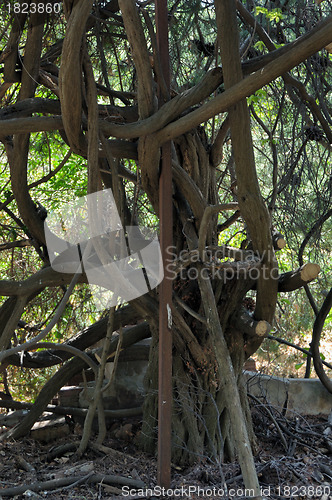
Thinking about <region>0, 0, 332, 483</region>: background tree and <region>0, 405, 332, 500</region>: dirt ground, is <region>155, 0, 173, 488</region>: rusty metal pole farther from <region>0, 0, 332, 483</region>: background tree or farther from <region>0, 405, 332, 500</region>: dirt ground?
<region>0, 405, 332, 500</region>: dirt ground

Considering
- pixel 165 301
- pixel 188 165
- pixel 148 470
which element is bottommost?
pixel 148 470

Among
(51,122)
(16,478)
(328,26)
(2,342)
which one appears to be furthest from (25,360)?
(328,26)

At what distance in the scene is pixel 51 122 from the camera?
330 centimetres

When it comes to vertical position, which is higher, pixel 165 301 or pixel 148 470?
pixel 165 301

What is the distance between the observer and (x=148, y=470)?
3656 mm

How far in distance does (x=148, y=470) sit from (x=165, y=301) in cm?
122

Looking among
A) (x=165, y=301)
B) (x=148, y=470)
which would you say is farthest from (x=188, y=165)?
(x=148, y=470)

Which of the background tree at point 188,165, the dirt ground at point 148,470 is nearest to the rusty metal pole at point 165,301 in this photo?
the background tree at point 188,165

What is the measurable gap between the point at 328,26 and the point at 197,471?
266cm

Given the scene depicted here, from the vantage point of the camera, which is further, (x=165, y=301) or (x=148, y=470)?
(x=148, y=470)

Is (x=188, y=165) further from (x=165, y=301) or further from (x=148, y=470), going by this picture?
(x=148, y=470)

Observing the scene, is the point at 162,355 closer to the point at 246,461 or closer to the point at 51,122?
the point at 246,461

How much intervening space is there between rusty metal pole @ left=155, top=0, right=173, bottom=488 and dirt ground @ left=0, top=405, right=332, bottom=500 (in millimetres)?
249

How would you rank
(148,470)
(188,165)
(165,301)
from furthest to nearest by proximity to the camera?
(188,165) → (148,470) → (165,301)
